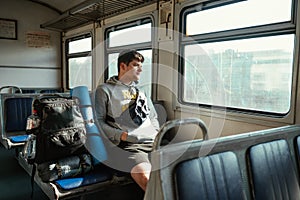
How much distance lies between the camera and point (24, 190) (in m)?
2.55

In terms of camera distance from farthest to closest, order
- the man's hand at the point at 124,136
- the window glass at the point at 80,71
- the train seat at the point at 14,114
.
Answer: the window glass at the point at 80,71, the train seat at the point at 14,114, the man's hand at the point at 124,136

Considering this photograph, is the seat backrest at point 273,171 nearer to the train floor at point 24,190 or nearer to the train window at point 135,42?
the train floor at point 24,190

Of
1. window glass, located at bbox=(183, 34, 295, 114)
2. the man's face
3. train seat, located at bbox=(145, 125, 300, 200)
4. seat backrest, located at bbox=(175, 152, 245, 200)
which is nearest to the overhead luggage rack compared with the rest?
window glass, located at bbox=(183, 34, 295, 114)

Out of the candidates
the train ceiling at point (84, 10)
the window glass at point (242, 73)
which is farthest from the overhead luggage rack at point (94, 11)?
the window glass at point (242, 73)

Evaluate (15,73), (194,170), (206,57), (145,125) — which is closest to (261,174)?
(194,170)

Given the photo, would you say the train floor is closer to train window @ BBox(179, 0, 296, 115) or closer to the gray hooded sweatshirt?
the gray hooded sweatshirt

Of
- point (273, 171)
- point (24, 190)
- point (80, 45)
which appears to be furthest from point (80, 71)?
point (273, 171)

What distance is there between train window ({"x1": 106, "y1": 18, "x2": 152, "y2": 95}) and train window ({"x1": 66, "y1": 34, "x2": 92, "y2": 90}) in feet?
2.31

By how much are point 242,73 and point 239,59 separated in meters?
0.13

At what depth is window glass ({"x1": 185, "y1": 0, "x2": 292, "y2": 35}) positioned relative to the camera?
201 cm

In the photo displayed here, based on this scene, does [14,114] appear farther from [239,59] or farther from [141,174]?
[239,59]

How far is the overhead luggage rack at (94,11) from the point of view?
3.37 meters

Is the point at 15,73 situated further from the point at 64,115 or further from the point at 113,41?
the point at 64,115

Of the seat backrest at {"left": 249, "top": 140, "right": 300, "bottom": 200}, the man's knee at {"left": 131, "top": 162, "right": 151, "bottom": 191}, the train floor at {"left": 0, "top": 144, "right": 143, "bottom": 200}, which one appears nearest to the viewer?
the seat backrest at {"left": 249, "top": 140, "right": 300, "bottom": 200}
